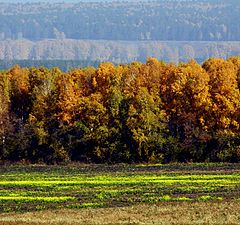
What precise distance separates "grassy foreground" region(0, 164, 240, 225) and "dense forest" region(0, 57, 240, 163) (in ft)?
20.1

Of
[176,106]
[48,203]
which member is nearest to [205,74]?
[176,106]

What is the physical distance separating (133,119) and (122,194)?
100 feet

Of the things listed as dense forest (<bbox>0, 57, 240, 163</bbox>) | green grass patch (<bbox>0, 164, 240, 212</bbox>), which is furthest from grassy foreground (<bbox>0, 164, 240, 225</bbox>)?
dense forest (<bbox>0, 57, 240, 163</bbox>)

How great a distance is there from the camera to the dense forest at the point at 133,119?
319 feet

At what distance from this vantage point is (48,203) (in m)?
64.8

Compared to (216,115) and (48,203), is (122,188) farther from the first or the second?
(216,115)

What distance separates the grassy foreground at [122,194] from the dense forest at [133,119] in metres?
6.12

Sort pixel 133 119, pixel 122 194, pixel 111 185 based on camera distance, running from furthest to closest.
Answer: pixel 133 119 < pixel 111 185 < pixel 122 194

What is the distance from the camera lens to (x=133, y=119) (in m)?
97.9

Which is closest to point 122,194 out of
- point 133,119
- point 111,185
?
point 111,185

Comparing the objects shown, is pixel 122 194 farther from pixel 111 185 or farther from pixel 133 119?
pixel 133 119

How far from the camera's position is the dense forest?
97.2 metres

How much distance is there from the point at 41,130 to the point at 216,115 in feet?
73.5

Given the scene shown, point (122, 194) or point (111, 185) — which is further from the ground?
point (111, 185)
